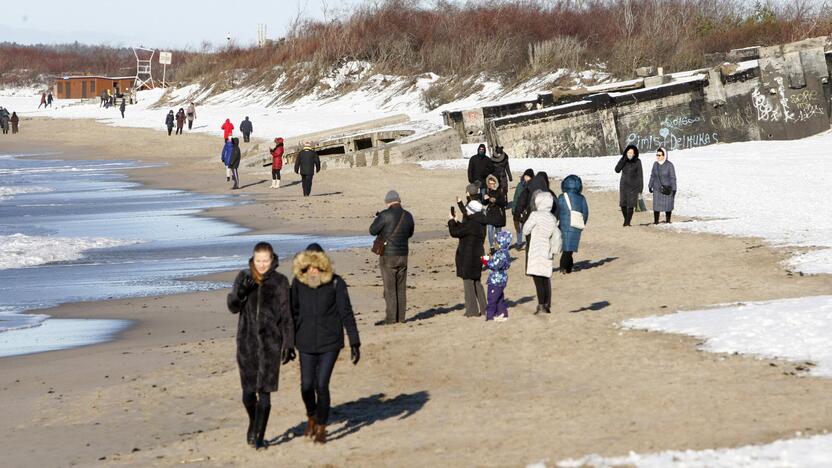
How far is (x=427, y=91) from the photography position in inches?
2542

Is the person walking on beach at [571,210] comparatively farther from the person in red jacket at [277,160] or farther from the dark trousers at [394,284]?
the person in red jacket at [277,160]

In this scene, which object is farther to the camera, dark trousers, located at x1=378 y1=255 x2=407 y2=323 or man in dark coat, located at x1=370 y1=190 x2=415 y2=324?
dark trousers, located at x1=378 y1=255 x2=407 y2=323

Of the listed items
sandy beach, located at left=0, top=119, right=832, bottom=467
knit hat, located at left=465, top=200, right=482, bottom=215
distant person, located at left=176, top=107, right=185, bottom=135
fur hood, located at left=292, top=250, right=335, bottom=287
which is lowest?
sandy beach, located at left=0, top=119, right=832, bottom=467

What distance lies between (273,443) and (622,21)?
64059 millimetres

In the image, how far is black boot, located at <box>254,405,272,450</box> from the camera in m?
8.55

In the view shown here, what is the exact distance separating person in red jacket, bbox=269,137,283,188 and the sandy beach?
15.9 metres

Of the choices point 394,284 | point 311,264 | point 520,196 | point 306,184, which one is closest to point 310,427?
point 311,264

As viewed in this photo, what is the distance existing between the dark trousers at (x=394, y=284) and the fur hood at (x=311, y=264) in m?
4.90

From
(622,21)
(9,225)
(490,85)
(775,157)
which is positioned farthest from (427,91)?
(9,225)

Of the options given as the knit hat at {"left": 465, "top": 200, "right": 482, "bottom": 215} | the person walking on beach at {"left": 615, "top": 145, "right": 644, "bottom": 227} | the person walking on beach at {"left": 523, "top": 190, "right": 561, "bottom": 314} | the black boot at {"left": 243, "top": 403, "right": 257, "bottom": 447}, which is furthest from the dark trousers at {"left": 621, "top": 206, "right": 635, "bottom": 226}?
the black boot at {"left": 243, "top": 403, "right": 257, "bottom": 447}

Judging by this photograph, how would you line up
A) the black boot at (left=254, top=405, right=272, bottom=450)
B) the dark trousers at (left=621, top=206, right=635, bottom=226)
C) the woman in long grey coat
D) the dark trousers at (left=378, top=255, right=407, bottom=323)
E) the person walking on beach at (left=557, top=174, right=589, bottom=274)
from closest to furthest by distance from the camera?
the black boot at (left=254, top=405, right=272, bottom=450), the dark trousers at (left=378, top=255, right=407, bottom=323), the person walking on beach at (left=557, top=174, right=589, bottom=274), the woman in long grey coat, the dark trousers at (left=621, top=206, right=635, bottom=226)

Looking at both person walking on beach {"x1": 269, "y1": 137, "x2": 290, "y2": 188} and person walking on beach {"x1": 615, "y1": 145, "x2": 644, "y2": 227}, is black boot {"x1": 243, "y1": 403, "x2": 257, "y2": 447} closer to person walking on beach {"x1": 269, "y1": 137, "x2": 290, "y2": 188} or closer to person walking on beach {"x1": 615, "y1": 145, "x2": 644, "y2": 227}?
person walking on beach {"x1": 615, "y1": 145, "x2": 644, "y2": 227}

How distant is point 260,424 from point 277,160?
2608 cm

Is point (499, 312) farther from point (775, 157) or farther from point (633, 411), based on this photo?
point (775, 157)
